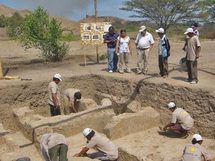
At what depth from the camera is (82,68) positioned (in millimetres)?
15609

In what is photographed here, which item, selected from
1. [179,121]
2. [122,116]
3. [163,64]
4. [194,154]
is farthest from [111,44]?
[194,154]

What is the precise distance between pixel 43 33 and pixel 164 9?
16488 millimetres

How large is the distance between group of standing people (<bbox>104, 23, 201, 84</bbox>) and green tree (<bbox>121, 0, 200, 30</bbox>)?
18496 millimetres

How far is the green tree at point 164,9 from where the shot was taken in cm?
3147

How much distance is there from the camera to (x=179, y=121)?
10438 millimetres

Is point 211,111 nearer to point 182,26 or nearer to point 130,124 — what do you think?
point 130,124

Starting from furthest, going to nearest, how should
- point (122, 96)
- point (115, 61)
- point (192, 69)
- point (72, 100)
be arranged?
1. point (115, 61)
2. point (122, 96)
3. point (72, 100)
4. point (192, 69)

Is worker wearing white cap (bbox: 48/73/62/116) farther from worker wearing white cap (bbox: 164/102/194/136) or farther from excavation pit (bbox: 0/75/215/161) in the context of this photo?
worker wearing white cap (bbox: 164/102/194/136)

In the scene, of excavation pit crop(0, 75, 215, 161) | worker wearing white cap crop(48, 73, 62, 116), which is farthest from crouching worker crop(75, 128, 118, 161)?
worker wearing white cap crop(48, 73, 62, 116)

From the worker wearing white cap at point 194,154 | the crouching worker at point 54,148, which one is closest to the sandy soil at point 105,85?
the worker wearing white cap at point 194,154

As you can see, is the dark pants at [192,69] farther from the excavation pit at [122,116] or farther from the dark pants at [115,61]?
the dark pants at [115,61]

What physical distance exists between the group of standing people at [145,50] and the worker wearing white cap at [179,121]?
3.74 ft

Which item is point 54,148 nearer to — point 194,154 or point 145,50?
point 194,154

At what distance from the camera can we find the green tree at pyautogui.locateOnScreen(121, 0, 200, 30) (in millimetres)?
31469
